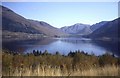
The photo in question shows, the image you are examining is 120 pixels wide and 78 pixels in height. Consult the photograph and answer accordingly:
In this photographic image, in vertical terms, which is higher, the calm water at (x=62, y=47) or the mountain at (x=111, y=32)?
the mountain at (x=111, y=32)

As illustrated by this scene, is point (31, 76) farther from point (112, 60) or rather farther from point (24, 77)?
point (112, 60)

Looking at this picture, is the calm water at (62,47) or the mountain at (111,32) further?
the mountain at (111,32)

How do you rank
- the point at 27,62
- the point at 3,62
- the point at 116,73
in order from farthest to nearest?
the point at 27,62 → the point at 3,62 → the point at 116,73

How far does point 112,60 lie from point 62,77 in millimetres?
6269

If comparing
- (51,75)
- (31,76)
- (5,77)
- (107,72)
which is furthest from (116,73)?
(5,77)

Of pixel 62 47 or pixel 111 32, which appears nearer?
pixel 62 47

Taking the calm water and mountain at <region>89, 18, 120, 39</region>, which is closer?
the calm water

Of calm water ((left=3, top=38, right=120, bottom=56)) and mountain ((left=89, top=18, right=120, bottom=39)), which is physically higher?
mountain ((left=89, top=18, right=120, bottom=39))

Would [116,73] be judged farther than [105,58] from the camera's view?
No

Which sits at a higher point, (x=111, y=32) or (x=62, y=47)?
(x=111, y=32)

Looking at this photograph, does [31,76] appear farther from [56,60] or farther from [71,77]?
[56,60]

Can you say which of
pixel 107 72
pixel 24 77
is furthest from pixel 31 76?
pixel 107 72

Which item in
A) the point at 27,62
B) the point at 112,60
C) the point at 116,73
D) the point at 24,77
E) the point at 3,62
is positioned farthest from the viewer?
the point at 112,60

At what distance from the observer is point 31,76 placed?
240 inches
